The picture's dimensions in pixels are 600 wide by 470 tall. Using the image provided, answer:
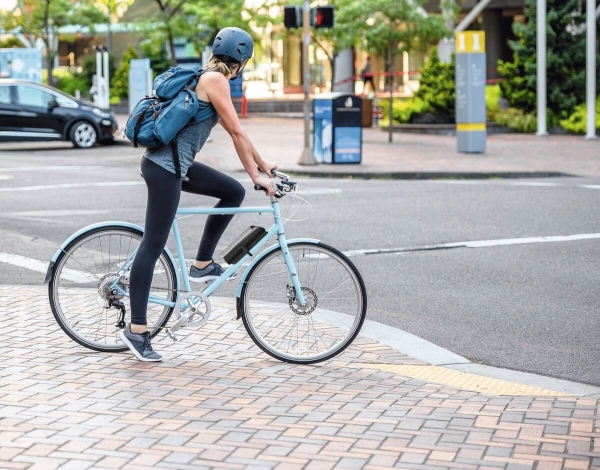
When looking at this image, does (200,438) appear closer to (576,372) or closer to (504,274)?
(576,372)

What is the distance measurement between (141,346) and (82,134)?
66.5 ft

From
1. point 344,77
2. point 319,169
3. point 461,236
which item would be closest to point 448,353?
point 461,236

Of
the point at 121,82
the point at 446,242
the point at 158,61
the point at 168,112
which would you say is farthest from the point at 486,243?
the point at 158,61

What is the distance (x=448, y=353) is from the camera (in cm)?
671

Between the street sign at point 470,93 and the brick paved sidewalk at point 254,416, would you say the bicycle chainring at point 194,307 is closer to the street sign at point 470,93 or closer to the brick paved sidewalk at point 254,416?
the brick paved sidewalk at point 254,416

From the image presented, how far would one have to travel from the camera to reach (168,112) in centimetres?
568

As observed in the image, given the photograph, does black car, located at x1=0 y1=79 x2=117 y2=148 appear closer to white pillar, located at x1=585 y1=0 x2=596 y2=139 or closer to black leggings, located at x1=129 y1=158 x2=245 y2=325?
white pillar, located at x1=585 y1=0 x2=596 y2=139

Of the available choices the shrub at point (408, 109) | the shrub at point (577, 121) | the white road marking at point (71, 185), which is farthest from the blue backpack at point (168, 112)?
the shrub at point (408, 109)

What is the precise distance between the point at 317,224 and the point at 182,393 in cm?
711

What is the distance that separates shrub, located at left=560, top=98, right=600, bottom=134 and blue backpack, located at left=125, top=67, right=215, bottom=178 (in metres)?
25.2

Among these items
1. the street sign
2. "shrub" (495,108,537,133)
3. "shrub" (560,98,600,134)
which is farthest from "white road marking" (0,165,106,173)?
"shrub" (495,108,537,133)

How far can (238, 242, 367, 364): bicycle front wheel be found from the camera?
20.0 ft

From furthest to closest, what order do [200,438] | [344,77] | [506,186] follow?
[344,77] → [506,186] → [200,438]

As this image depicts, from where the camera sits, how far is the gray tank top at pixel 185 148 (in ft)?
19.0
